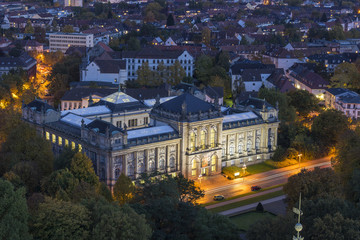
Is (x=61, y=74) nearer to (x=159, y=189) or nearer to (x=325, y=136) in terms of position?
(x=325, y=136)

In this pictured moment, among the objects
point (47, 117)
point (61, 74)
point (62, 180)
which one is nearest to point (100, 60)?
point (61, 74)

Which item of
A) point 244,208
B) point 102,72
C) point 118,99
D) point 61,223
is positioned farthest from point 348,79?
point 61,223

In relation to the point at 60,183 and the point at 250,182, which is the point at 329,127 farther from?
the point at 60,183

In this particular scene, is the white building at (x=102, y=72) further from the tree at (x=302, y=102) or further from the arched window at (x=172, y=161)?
the arched window at (x=172, y=161)

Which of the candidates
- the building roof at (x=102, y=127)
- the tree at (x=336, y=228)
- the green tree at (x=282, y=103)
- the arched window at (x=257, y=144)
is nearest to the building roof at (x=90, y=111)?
the building roof at (x=102, y=127)

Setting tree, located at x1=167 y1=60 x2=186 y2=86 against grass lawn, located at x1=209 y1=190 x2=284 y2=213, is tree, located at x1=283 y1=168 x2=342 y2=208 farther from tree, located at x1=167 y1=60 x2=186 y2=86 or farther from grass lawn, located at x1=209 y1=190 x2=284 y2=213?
tree, located at x1=167 y1=60 x2=186 y2=86

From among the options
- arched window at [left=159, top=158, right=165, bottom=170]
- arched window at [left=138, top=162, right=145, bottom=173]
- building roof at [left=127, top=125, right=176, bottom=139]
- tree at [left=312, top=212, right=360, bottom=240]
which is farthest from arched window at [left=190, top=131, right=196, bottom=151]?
→ tree at [left=312, top=212, right=360, bottom=240]

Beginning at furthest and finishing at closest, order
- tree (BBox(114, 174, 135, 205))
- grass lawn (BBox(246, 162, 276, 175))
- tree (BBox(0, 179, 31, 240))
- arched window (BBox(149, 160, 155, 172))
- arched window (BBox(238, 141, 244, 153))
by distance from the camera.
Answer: arched window (BBox(238, 141, 244, 153)), grass lawn (BBox(246, 162, 276, 175)), arched window (BBox(149, 160, 155, 172)), tree (BBox(114, 174, 135, 205)), tree (BBox(0, 179, 31, 240))
